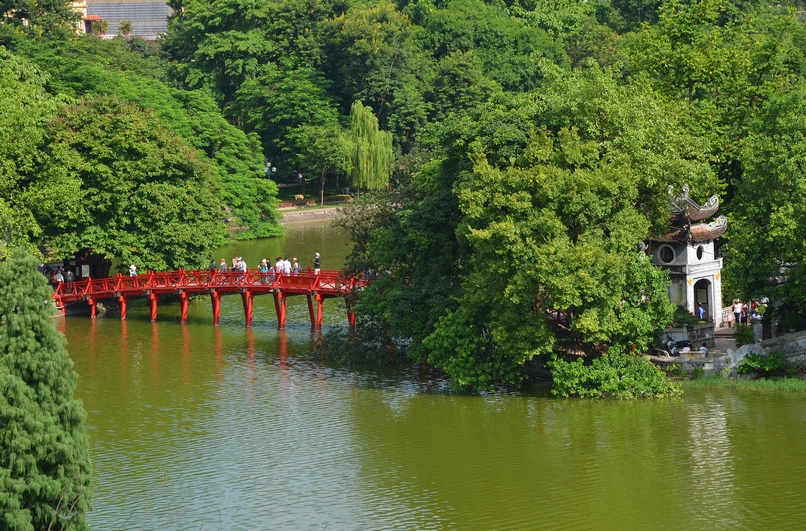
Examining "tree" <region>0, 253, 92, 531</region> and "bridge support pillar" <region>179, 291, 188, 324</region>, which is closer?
"tree" <region>0, 253, 92, 531</region>

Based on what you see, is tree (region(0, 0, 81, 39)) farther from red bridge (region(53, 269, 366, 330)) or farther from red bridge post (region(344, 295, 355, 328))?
red bridge post (region(344, 295, 355, 328))

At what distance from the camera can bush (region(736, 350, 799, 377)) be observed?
131 feet

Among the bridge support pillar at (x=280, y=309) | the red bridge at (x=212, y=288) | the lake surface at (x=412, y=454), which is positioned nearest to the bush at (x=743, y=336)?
the lake surface at (x=412, y=454)

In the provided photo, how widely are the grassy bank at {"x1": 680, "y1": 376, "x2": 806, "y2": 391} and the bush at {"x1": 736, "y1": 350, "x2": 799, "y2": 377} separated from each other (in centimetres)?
41

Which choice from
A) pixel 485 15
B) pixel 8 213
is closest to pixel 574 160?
pixel 8 213

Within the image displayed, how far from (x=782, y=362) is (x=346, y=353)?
14.5 metres

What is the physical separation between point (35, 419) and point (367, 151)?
226ft

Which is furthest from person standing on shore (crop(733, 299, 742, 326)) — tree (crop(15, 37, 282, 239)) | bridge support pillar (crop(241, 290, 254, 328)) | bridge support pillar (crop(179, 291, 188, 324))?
tree (crop(15, 37, 282, 239))

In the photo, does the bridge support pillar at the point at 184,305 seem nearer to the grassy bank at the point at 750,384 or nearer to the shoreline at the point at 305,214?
the grassy bank at the point at 750,384

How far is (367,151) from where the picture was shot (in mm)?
91688

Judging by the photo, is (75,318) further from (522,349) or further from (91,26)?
(91,26)

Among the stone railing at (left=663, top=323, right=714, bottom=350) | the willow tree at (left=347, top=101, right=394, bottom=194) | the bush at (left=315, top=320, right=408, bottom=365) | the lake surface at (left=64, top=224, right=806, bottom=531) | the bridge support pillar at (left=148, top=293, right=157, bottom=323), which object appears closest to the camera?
the lake surface at (left=64, top=224, right=806, bottom=531)

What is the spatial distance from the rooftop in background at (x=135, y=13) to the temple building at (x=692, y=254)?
444 ft

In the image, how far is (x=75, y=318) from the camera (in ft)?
184
